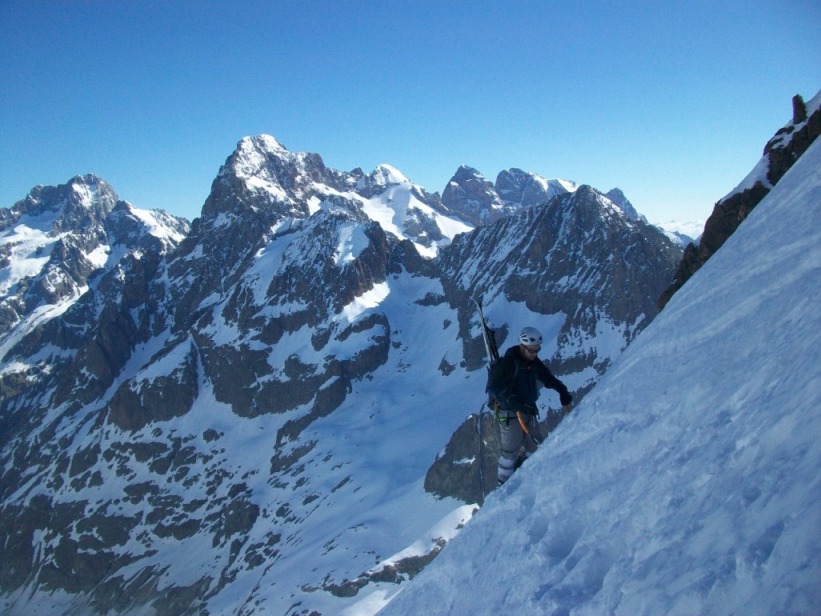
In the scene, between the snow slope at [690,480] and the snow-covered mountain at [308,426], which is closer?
the snow slope at [690,480]

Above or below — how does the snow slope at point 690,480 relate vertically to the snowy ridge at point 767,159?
below

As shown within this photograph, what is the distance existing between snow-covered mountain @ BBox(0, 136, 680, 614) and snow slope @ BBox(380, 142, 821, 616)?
7629cm

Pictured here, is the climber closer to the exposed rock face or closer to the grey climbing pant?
the grey climbing pant

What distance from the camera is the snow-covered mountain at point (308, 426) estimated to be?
98.2 m

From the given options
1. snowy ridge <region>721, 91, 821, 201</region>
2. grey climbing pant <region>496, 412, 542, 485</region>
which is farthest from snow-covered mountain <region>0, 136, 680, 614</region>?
grey climbing pant <region>496, 412, 542, 485</region>

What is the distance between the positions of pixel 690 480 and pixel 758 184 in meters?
49.8

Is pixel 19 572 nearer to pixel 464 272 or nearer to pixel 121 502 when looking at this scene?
pixel 121 502

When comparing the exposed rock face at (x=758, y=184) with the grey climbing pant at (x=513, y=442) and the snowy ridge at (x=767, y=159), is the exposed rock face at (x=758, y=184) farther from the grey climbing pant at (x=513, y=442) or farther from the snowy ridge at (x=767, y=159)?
the grey climbing pant at (x=513, y=442)

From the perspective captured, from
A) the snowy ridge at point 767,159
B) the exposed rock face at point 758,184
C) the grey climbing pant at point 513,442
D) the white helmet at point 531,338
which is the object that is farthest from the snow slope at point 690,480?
the snowy ridge at point 767,159

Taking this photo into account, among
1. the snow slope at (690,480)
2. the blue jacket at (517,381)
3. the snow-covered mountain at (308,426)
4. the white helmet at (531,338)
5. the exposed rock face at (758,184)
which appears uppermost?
the snow-covered mountain at (308,426)

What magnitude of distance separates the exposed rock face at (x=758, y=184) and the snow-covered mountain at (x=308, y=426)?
53.9 metres

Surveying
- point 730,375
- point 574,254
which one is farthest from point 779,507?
point 574,254

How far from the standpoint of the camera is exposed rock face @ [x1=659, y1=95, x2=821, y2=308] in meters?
39.7

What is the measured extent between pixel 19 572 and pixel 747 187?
189 metres
